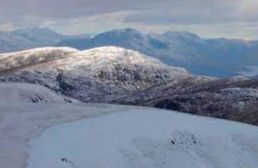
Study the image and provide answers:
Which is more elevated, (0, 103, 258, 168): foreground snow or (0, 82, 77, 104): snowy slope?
(0, 103, 258, 168): foreground snow

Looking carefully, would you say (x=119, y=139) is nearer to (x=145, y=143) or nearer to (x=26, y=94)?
(x=145, y=143)

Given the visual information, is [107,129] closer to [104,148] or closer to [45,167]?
[104,148]

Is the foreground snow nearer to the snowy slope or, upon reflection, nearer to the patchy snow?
the patchy snow

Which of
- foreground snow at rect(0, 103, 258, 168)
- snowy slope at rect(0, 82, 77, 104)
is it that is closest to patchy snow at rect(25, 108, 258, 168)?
foreground snow at rect(0, 103, 258, 168)

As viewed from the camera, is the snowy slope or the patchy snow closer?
the patchy snow

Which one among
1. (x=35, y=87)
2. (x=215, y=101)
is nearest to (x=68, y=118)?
(x=35, y=87)

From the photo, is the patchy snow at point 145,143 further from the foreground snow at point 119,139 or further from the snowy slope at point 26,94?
the snowy slope at point 26,94

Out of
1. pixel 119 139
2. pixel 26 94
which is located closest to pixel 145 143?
pixel 119 139

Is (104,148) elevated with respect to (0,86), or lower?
elevated
